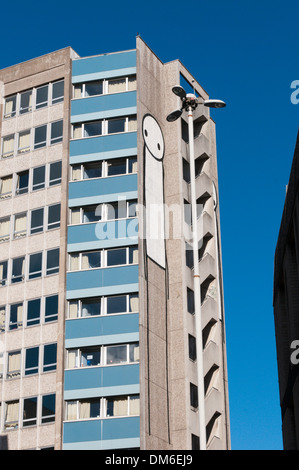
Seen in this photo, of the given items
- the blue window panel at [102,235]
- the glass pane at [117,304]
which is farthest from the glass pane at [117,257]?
the glass pane at [117,304]

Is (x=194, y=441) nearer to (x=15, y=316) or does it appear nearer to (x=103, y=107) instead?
(x=15, y=316)

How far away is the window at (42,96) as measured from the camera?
52.9 meters

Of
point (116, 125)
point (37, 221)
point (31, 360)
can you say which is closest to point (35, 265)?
point (37, 221)

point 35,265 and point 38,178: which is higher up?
point 38,178

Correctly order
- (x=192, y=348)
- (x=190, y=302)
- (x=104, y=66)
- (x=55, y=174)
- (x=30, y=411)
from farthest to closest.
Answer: (x=104, y=66) < (x=55, y=174) < (x=190, y=302) < (x=192, y=348) < (x=30, y=411)

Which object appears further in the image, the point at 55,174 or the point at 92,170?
the point at 55,174

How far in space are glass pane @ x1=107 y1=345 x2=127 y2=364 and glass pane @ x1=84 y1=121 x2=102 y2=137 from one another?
13752mm

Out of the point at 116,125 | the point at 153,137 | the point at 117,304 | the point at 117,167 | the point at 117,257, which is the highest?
the point at 116,125

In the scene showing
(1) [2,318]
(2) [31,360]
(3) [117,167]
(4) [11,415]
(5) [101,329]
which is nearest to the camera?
(5) [101,329]

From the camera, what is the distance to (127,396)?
43.3 metres

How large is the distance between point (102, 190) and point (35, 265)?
585 cm

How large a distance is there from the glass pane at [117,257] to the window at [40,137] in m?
9.28

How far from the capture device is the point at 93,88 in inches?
2046

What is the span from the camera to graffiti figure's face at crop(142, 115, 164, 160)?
50156mm
